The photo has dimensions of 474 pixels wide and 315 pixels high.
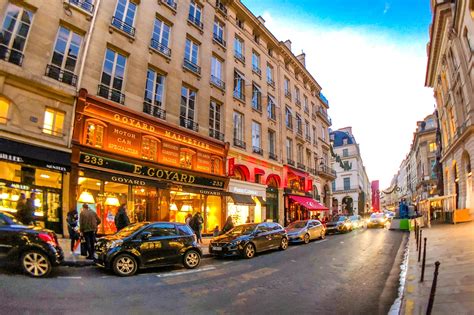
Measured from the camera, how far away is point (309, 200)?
30.2 m

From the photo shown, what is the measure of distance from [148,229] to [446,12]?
3238 cm

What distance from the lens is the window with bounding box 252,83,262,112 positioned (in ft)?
84.0

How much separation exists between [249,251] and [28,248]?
741cm

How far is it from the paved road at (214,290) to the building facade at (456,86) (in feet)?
70.8

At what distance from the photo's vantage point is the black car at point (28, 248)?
6641 mm

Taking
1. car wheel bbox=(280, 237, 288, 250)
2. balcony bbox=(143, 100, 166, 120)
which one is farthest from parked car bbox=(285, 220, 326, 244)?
balcony bbox=(143, 100, 166, 120)

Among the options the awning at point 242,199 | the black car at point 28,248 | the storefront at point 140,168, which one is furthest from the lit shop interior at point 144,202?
the black car at point 28,248

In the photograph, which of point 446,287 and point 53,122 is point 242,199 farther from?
point 446,287

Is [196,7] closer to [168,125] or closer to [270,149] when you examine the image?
[168,125]

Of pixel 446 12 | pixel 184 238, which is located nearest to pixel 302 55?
pixel 446 12

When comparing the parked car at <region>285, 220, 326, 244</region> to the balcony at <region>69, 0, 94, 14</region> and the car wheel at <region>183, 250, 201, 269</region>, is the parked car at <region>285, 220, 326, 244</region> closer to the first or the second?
the car wheel at <region>183, 250, 201, 269</region>

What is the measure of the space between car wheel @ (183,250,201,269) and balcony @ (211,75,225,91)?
557 inches

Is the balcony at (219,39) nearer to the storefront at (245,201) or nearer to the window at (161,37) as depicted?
the window at (161,37)

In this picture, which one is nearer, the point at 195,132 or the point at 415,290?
the point at 415,290
